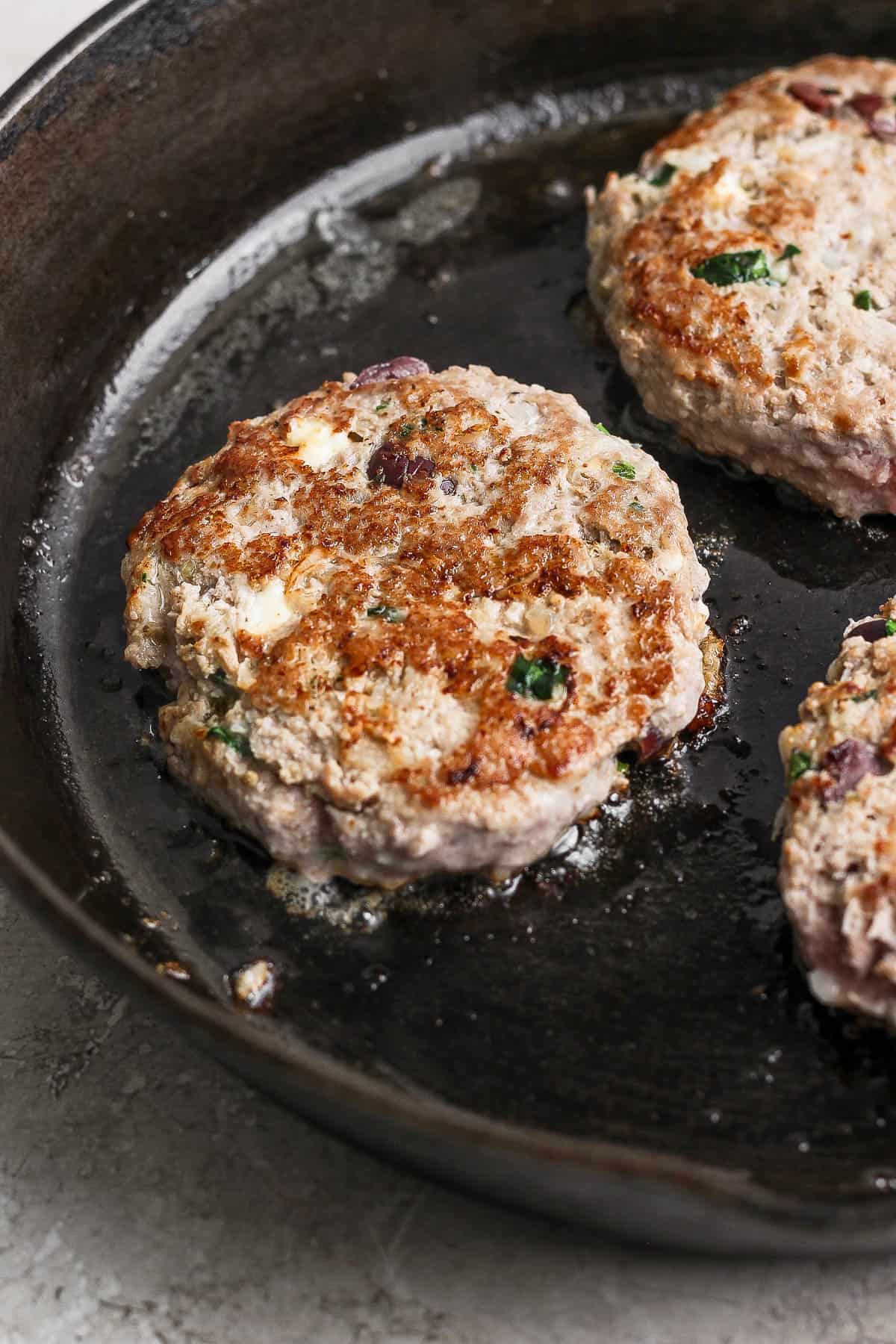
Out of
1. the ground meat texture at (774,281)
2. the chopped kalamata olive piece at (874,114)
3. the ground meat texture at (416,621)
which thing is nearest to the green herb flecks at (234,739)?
the ground meat texture at (416,621)

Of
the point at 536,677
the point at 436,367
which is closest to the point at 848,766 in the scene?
the point at 536,677

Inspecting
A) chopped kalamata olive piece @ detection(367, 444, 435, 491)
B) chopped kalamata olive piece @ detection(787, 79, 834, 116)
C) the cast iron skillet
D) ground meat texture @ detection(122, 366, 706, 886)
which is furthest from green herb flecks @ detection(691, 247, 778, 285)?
chopped kalamata olive piece @ detection(367, 444, 435, 491)

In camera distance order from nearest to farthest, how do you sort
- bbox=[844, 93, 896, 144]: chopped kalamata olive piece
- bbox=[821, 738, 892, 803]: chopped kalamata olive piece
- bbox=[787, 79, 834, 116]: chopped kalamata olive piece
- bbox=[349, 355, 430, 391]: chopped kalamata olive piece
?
A: bbox=[821, 738, 892, 803]: chopped kalamata olive piece → bbox=[349, 355, 430, 391]: chopped kalamata olive piece → bbox=[844, 93, 896, 144]: chopped kalamata olive piece → bbox=[787, 79, 834, 116]: chopped kalamata olive piece

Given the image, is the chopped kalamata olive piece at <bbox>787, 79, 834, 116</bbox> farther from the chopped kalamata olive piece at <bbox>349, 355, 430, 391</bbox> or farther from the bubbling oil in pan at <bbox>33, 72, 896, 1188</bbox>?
the chopped kalamata olive piece at <bbox>349, 355, 430, 391</bbox>

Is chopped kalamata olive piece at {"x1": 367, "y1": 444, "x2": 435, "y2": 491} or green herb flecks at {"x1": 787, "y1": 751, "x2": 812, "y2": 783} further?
chopped kalamata olive piece at {"x1": 367, "y1": 444, "x2": 435, "y2": 491}

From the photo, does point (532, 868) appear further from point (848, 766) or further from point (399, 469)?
point (399, 469)

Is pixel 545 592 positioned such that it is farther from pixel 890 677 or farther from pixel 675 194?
pixel 675 194

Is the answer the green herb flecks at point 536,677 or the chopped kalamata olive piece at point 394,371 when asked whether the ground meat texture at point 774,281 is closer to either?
the chopped kalamata olive piece at point 394,371
